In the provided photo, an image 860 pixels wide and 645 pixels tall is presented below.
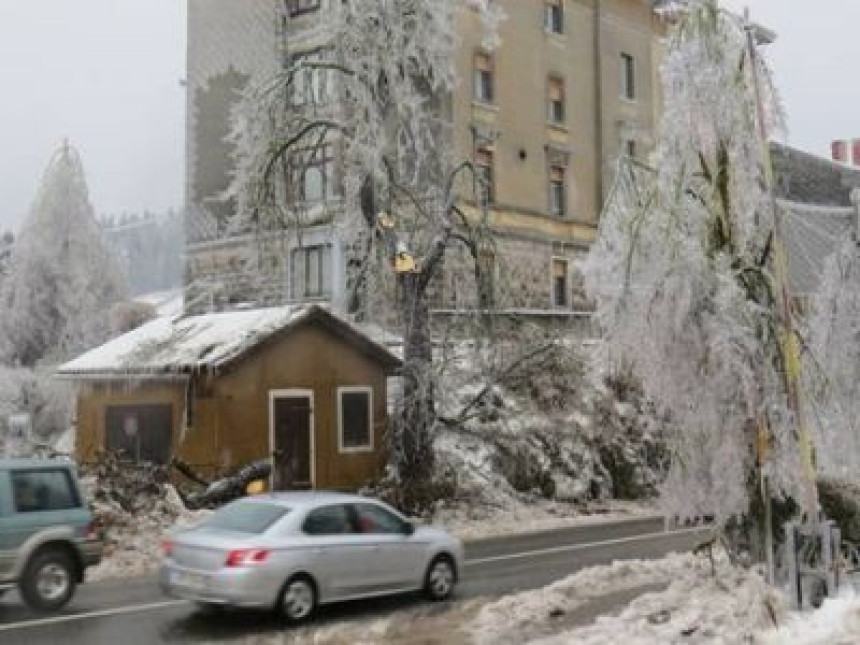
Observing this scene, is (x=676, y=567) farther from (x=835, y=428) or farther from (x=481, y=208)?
(x=481, y=208)

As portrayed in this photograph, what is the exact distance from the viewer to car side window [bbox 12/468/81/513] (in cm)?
1434

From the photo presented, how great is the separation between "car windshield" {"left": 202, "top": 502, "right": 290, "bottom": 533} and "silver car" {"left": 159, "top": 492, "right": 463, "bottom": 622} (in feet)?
0.05

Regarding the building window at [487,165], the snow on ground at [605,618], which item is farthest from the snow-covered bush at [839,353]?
the building window at [487,165]

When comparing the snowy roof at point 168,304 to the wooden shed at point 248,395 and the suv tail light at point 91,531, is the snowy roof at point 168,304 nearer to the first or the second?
the wooden shed at point 248,395

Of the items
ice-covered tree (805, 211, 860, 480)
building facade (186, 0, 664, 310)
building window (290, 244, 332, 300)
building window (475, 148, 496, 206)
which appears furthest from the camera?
building window (475, 148, 496, 206)

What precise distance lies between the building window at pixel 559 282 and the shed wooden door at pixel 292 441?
811 inches

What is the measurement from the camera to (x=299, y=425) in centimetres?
2745

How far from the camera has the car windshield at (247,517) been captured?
44.2 ft

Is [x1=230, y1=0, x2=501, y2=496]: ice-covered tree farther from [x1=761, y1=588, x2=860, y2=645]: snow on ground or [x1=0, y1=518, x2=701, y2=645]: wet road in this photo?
[x1=761, y1=588, x2=860, y2=645]: snow on ground

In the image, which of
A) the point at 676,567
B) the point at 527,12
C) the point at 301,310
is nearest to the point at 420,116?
the point at 301,310

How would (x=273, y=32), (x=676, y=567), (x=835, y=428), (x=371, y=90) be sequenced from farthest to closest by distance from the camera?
(x=273, y=32), (x=371, y=90), (x=676, y=567), (x=835, y=428)

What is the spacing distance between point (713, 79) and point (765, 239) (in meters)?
1.85

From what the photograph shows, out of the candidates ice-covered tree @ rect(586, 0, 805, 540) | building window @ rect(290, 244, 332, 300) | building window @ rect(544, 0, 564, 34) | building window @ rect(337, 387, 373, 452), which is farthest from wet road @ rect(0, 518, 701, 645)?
building window @ rect(544, 0, 564, 34)

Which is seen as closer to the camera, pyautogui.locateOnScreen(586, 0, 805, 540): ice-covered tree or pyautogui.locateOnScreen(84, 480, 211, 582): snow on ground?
pyautogui.locateOnScreen(586, 0, 805, 540): ice-covered tree
